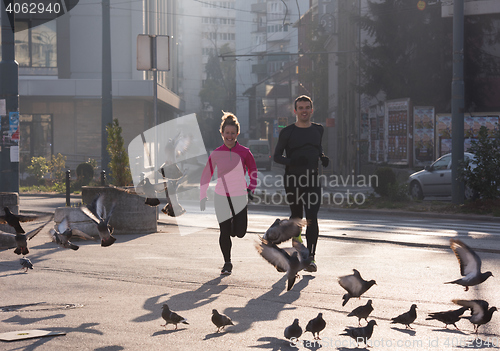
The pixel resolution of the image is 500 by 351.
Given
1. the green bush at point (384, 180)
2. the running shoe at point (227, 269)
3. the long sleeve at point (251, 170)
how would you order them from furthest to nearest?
the green bush at point (384, 180) < the running shoe at point (227, 269) < the long sleeve at point (251, 170)

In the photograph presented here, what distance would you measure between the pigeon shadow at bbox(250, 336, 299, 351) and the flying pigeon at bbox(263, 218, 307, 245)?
1317 millimetres

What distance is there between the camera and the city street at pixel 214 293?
4.97m

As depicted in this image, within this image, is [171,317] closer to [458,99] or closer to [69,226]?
[69,226]

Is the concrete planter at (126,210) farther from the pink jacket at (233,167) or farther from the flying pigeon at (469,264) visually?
the flying pigeon at (469,264)

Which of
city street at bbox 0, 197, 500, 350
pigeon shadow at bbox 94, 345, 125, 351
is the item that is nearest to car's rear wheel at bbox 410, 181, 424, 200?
city street at bbox 0, 197, 500, 350

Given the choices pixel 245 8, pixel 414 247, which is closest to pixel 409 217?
pixel 414 247

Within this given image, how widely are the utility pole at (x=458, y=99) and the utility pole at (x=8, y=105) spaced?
1168 cm

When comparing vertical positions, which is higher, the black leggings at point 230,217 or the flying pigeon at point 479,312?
the black leggings at point 230,217

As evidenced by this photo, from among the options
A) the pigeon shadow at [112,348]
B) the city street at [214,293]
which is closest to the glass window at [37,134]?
Result: the city street at [214,293]

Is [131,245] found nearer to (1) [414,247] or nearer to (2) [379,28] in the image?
(1) [414,247]

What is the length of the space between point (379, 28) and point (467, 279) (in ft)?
89.7

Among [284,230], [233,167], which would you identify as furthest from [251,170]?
[284,230]

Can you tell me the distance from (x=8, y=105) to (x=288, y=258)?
8.14 metres

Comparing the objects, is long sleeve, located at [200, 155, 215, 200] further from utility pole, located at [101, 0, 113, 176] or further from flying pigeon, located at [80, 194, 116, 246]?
utility pole, located at [101, 0, 113, 176]
